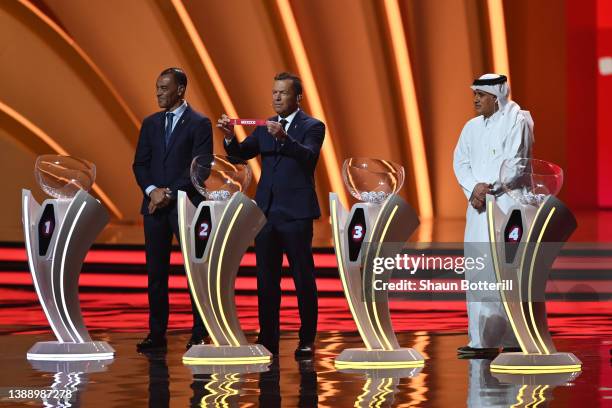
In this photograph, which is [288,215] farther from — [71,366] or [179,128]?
[71,366]

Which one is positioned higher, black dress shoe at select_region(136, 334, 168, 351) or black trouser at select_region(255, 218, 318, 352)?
black trouser at select_region(255, 218, 318, 352)

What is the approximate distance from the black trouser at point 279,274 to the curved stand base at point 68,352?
89 centimetres

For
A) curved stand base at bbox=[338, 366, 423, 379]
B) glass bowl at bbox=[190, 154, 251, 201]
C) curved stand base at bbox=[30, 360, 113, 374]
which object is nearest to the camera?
curved stand base at bbox=[338, 366, 423, 379]

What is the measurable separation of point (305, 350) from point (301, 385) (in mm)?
1052

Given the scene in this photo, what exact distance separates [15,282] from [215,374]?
5.74m

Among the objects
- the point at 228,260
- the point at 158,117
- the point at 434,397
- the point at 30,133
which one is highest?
the point at 30,133

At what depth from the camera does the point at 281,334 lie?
26.8 ft

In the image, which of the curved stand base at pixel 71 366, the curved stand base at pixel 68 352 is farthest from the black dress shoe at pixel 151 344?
the curved stand base at pixel 71 366

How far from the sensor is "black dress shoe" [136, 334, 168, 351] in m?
7.32

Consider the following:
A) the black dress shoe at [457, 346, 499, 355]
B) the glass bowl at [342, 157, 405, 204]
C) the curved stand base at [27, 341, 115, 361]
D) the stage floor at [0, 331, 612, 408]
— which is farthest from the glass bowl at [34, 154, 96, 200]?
the black dress shoe at [457, 346, 499, 355]

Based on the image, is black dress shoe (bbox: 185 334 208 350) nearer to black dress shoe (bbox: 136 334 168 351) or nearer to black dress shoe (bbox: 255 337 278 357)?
black dress shoe (bbox: 136 334 168 351)

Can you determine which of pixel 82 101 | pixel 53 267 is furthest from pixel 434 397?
pixel 82 101

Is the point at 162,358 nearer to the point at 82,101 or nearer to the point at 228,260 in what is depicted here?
the point at 228,260

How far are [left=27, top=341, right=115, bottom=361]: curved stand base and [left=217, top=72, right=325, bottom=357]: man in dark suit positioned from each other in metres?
0.89
